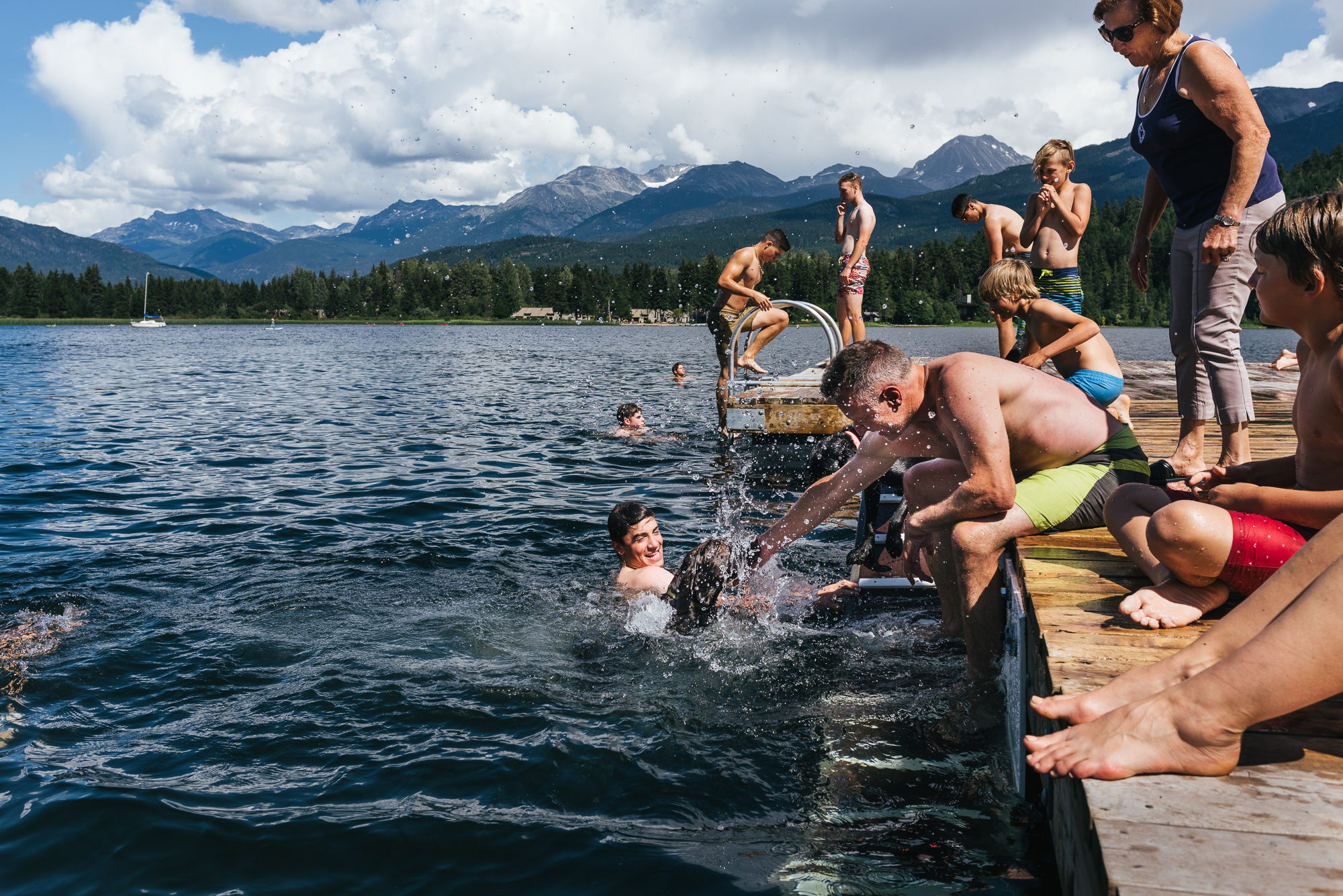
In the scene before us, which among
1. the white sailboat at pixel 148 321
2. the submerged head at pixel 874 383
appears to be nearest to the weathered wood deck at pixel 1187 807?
the submerged head at pixel 874 383

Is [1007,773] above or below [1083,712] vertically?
below

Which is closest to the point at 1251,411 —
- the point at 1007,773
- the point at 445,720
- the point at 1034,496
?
the point at 1034,496

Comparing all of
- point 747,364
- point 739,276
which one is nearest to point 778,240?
point 739,276

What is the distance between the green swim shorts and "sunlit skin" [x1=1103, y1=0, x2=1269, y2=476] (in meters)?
0.58

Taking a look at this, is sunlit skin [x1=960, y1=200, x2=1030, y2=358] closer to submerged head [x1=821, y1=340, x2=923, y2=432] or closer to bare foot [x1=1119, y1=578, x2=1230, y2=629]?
submerged head [x1=821, y1=340, x2=923, y2=432]

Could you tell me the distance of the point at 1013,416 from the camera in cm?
→ 423

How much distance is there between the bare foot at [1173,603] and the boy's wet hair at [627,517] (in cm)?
360

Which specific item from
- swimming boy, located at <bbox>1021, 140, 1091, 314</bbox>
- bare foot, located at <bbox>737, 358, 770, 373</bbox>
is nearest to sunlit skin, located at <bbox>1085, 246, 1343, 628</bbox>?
swimming boy, located at <bbox>1021, 140, 1091, 314</bbox>

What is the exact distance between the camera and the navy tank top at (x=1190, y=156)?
4.71 m

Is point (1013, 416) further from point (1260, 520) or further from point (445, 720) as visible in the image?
point (445, 720)

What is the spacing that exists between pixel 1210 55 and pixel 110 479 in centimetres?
1352

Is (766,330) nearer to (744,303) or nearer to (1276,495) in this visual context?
(744,303)

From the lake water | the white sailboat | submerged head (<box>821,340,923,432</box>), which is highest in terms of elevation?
the white sailboat

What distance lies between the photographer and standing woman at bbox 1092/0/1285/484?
448 cm
